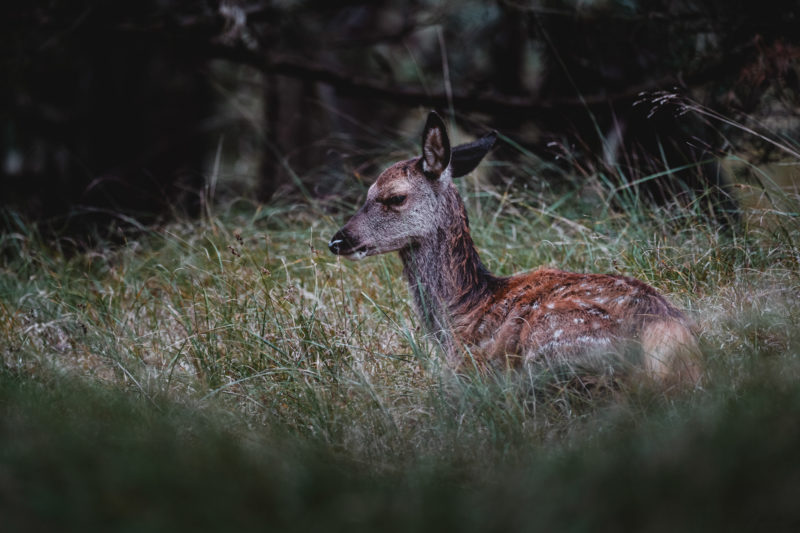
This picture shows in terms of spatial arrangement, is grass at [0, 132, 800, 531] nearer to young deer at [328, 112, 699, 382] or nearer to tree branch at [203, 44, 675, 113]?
young deer at [328, 112, 699, 382]

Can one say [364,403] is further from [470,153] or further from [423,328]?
[470,153]

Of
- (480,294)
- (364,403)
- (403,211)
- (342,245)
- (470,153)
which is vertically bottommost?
(364,403)

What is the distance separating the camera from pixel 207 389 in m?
3.79

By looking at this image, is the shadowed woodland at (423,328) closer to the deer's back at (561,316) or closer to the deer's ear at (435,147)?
the deer's back at (561,316)

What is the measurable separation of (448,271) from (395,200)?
1.41 ft

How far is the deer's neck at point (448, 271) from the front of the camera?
4039 millimetres

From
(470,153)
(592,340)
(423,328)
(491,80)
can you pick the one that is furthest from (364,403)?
(491,80)

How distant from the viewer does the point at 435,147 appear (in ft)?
13.0

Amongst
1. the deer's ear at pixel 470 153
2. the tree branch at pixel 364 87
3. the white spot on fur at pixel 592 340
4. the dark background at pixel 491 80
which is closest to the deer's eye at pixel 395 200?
the deer's ear at pixel 470 153

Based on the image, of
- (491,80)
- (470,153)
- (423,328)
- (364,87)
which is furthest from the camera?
(491,80)

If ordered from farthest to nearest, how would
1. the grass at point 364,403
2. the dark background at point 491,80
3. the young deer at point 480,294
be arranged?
the dark background at point 491,80 < the young deer at point 480,294 < the grass at point 364,403

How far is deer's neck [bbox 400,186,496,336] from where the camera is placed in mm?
4039

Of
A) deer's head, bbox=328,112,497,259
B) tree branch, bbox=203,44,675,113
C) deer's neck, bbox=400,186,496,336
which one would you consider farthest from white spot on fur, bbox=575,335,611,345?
tree branch, bbox=203,44,675,113

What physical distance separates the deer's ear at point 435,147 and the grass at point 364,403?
763 millimetres
